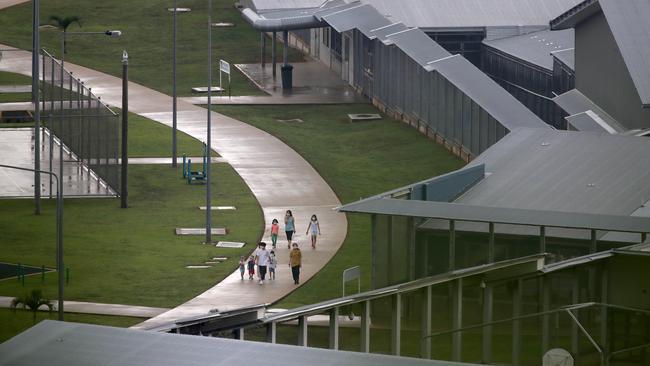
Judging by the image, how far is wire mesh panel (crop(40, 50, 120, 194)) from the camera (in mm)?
71500

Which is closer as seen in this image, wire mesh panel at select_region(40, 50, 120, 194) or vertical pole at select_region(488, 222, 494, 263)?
vertical pole at select_region(488, 222, 494, 263)

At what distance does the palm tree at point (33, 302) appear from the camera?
49062 millimetres

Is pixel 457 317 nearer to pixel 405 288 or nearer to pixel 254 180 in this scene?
pixel 405 288

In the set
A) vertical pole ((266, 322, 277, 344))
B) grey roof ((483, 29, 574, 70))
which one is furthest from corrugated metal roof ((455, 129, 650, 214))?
grey roof ((483, 29, 574, 70))

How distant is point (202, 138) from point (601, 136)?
108ft

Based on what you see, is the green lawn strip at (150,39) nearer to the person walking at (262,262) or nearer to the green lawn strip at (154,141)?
the green lawn strip at (154,141)

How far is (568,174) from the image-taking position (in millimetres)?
52094

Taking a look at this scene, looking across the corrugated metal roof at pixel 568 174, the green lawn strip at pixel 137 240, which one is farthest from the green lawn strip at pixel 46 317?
the corrugated metal roof at pixel 568 174

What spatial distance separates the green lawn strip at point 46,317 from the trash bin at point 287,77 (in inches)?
1927

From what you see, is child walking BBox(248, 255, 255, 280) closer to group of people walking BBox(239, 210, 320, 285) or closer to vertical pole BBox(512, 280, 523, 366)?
group of people walking BBox(239, 210, 320, 285)

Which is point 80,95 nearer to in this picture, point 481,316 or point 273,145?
point 273,145

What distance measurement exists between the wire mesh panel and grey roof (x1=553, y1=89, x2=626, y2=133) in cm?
1870

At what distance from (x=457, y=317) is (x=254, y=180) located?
3696 centimetres

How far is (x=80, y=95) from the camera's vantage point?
244ft
